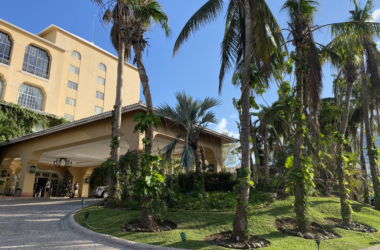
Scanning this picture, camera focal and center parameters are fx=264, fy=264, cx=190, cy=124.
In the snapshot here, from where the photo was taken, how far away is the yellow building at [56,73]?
29.0 m

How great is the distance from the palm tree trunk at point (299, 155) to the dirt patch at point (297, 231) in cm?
25

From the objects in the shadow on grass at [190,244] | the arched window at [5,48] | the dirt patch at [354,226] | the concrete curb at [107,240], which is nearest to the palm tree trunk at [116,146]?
the concrete curb at [107,240]

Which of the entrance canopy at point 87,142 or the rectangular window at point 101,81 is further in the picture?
the rectangular window at point 101,81

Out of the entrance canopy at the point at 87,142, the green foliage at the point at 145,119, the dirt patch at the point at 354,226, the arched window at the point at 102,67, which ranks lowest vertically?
the dirt patch at the point at 354,226

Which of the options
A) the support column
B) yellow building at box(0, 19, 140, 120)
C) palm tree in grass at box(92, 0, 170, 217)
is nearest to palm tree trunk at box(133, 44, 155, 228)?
palm tree in grass at box(92, 0, 170, 217)

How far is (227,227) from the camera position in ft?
25.2

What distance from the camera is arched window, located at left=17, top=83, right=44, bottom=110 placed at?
1167 inches

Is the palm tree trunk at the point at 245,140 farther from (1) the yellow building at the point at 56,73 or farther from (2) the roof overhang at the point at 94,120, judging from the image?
(1) the yellow building at the point at 56,73

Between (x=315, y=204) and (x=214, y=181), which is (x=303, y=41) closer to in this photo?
(x=315, y=204)

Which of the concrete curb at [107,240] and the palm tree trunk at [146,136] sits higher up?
the palm tree trunk at [146,136]

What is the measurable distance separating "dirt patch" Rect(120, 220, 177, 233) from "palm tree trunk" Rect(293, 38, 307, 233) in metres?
3.76

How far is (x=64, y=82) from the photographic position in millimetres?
34938

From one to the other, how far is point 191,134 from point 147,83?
4.66 meters

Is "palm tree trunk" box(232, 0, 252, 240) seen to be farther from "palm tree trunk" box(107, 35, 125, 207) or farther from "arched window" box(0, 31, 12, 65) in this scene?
"arched window" box(0, 31, 12, 65)
